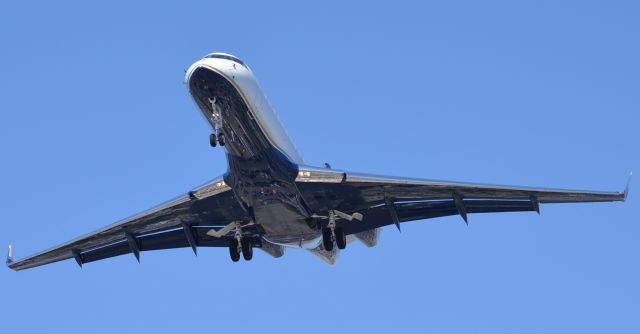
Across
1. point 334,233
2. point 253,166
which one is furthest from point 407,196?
point 253,166

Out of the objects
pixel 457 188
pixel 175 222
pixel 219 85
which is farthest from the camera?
pixel 175 222

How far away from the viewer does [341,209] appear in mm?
50188

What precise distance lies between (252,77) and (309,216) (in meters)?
6.61

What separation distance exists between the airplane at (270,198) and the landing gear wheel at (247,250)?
0.15 feet

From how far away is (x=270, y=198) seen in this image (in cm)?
4784

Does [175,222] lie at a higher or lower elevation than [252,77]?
lower

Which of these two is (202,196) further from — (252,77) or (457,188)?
(457,188)

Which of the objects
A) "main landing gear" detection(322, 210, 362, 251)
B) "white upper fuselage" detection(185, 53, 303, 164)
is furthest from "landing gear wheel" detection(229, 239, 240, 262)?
"white upper fuselage" detection(185, 53, 303, 164)

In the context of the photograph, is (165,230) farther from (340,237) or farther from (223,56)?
(223,56)

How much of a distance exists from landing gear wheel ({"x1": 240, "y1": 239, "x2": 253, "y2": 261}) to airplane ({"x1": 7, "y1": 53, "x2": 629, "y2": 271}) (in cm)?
5

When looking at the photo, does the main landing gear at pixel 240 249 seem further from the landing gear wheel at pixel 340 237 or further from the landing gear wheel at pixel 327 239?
the landing gear wheel at pixel 340 237

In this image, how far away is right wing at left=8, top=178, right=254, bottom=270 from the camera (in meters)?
50.0

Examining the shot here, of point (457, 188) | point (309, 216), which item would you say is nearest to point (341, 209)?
point (309, 216)

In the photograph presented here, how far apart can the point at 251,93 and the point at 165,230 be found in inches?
426
